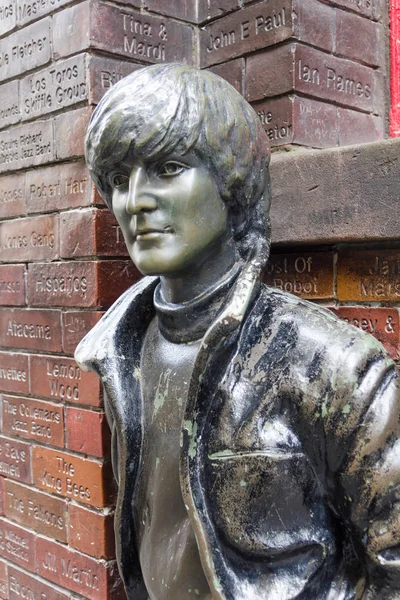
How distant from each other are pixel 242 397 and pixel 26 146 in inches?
57.1

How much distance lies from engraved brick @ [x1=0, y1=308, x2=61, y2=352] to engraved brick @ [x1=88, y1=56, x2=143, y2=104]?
0.70 m

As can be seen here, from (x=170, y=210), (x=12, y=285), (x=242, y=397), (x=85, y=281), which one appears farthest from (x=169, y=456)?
→ (x=12, y=285)

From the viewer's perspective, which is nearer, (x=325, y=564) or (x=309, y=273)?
(x=325, y=564)

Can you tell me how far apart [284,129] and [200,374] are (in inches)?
→ 40.6

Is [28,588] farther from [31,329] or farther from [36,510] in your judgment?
[31,329]

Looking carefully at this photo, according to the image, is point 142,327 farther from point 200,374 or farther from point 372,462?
point 372,462

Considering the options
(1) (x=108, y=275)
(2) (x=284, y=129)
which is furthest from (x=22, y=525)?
(2) (x=284, y=129)

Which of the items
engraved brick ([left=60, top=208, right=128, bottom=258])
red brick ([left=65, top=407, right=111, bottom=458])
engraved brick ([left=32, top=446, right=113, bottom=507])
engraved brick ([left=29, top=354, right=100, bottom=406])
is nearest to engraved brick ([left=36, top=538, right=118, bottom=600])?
engraved brick ([left=32, top=446, right=113, bottom=507])

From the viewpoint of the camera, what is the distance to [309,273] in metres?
1.88

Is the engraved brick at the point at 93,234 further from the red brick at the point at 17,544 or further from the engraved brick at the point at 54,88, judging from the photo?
the red brick at the point at 17,544

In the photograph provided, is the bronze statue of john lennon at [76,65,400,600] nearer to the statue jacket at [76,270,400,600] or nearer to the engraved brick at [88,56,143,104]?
the statue jacket at [76,270,400,600]

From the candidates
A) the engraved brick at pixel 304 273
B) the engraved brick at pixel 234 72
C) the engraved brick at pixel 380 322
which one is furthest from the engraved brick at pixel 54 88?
the engraved brick at pixel 380 322

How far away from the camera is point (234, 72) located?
207cm

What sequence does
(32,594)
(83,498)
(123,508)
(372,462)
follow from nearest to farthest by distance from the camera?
(372,462), (123,508), (83,498), (32,594)
